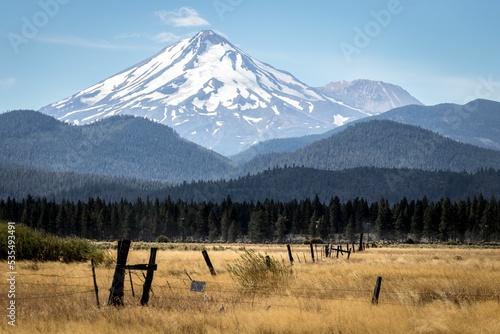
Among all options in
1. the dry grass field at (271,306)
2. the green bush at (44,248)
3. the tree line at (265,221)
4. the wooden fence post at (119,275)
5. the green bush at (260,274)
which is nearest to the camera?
the dry grass field at (271,306)

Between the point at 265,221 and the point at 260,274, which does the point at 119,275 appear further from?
the point at 265,221

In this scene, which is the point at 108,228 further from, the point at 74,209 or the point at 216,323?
the point at 216,323

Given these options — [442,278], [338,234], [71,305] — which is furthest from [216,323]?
[338,234]

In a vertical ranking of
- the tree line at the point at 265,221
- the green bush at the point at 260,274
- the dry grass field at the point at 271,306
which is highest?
the tree line at the point at 265,221

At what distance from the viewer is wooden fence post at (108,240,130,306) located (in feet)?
66.5

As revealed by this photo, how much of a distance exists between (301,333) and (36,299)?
10265 mm

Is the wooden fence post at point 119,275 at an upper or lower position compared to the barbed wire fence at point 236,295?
upper

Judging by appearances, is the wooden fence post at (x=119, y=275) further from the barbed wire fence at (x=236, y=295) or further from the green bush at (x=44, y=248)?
the green bush at (x=44, y=248)

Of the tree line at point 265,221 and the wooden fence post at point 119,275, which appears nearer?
the wooden fence post at point 119,275

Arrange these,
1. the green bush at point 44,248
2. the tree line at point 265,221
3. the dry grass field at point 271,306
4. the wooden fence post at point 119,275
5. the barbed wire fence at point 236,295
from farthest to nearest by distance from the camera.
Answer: the tree line at point 265,221, the green bush at point 44,248, the barbed wire fence at point 236,295, the wooden fence post at point 119,275, the dry grass field at point 271,306

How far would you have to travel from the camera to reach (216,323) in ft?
60.4

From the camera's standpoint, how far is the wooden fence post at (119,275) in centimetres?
2027

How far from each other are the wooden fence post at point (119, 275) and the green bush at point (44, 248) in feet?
58.0

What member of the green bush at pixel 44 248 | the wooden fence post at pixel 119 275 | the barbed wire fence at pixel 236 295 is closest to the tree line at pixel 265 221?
the green bush at pixel 44 248
